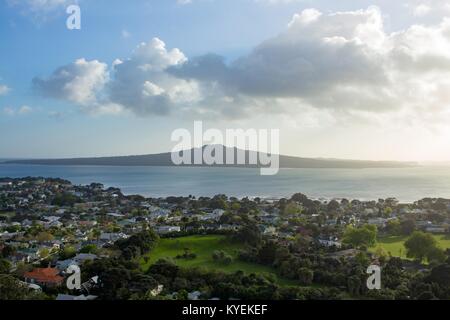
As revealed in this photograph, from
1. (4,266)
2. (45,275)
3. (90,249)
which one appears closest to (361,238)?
(90,249)

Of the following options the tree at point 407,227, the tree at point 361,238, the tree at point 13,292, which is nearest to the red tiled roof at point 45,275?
the tree at point 13,292

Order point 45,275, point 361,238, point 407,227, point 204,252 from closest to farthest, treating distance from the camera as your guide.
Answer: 1. point 45,275
2. point 204,252
3. point 361,238
4. point 407,227

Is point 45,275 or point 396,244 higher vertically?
point 45,275

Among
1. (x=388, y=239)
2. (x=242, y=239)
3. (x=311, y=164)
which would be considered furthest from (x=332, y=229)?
(x=311, y=164)

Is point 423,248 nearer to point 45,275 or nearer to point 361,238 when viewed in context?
point 361,238

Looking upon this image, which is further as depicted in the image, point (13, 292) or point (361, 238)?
point (361, 238)

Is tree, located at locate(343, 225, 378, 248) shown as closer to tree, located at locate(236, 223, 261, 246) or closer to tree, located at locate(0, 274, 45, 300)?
tree, located at locate(236, 223, 261, 246)

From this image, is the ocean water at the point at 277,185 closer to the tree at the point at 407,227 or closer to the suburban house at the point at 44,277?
the tree at the point at 407,227
